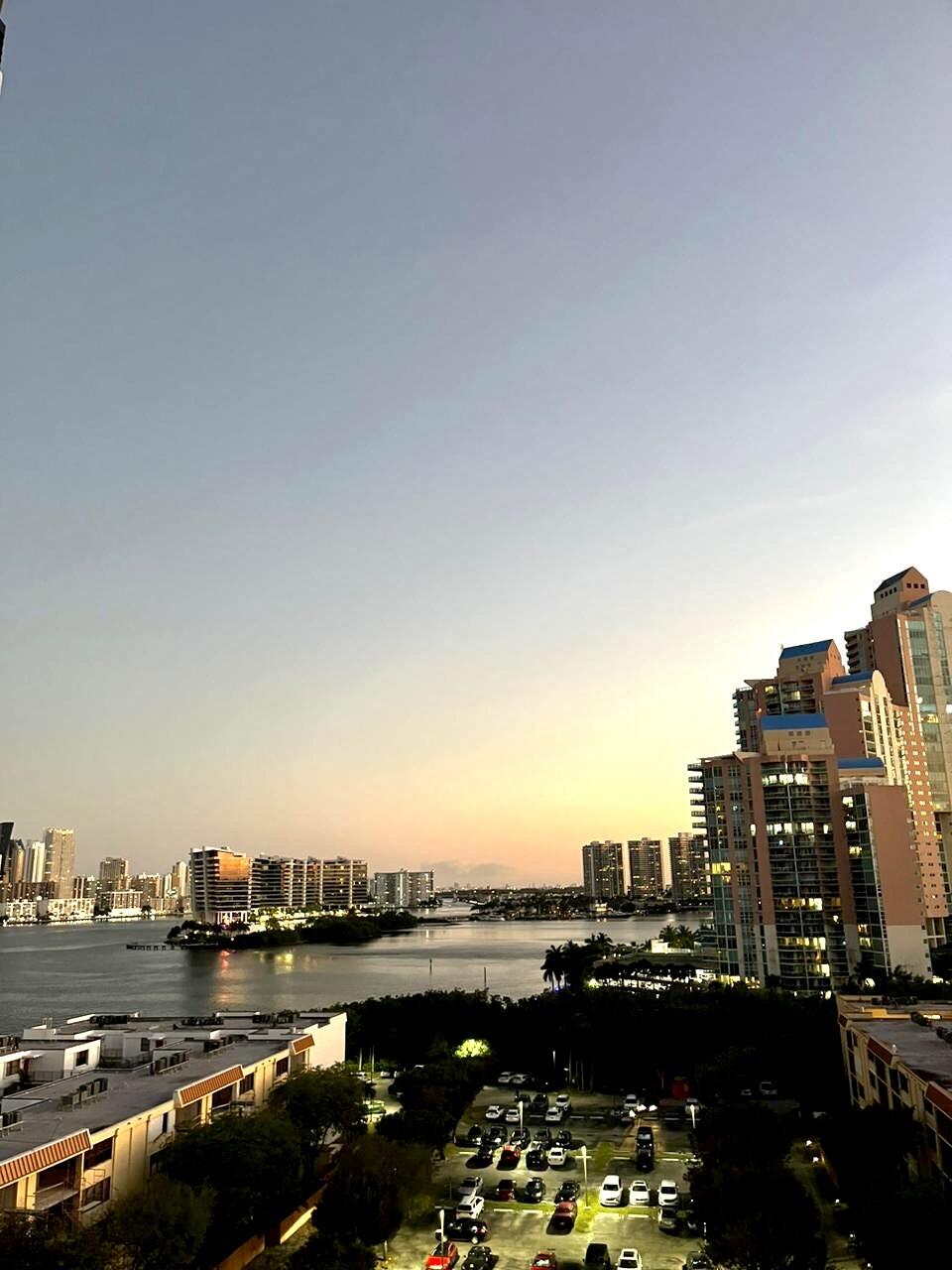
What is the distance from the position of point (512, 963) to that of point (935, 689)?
32.5 m

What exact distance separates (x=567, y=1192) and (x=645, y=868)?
517ft

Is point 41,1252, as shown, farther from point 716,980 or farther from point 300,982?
point 300,982

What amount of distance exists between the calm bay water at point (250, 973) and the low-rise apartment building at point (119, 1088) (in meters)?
23.3

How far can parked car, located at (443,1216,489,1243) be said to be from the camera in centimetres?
1215

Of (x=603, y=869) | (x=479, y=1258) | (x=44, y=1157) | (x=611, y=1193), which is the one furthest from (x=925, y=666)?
(x=603, y=869)

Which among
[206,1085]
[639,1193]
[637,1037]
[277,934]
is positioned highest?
[206,1085]

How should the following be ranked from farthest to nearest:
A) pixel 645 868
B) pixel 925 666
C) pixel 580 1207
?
1. pixel 645 868
2. pixel 925 666
3. pixel 580 1207

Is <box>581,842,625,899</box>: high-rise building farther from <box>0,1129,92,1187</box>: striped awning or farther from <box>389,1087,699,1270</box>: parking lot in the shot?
<box>0,1129,92,1187</box>: striped awning

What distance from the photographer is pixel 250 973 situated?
204 ft

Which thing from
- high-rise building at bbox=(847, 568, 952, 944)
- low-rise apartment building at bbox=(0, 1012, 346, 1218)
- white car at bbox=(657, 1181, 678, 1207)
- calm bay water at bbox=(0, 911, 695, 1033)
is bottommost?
calm bay water at bbox=(0, 911, 695, 1033)

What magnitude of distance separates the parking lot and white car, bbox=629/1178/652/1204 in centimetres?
10

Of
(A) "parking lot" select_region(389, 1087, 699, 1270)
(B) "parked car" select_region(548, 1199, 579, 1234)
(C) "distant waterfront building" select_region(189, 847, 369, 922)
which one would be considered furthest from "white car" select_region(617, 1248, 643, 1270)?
(C) "distant waterfront building" select_region(189, 847, 369, 922)

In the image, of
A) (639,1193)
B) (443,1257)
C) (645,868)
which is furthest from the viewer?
(645,868)

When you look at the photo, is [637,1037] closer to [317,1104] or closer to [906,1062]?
[906,1062]
